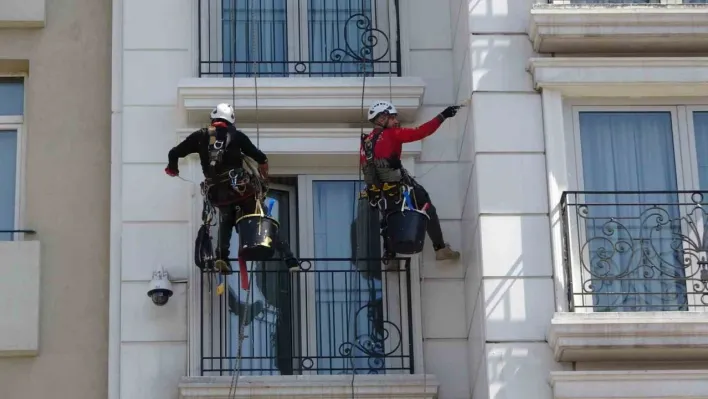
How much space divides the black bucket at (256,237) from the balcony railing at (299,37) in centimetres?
188

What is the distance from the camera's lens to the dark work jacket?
53.1ft

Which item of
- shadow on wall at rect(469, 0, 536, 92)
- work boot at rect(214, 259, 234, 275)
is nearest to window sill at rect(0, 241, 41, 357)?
work boot at rect(214, 259, 234, 275)

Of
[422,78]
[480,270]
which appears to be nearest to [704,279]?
[480,270]

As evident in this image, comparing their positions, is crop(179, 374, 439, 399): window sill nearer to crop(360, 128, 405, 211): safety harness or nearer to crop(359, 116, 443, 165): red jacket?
crop(360, 128, 405, 211): safety harness

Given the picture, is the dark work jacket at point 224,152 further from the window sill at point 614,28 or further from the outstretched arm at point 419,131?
the window sill at point 614,28

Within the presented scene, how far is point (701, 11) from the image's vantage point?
54.2ft

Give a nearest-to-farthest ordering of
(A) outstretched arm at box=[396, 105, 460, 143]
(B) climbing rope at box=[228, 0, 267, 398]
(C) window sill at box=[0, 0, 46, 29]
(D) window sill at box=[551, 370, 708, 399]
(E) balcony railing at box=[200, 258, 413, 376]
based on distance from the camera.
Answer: (D) window sill at box=[551, 370, 708, 399] < (B) climbing rope at box=[228, 0, 267, 398] < (A) outstretched arm at box=[396, 105, 460, 143] < (E) balcony railing at box=[200, 258, 413, 376] < (C) window sill at box=[0, 0, 46, 29]

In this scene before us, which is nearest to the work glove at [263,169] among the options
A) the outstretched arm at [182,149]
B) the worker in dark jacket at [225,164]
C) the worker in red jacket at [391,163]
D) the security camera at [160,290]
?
the worker in dark jacket at [225,164]

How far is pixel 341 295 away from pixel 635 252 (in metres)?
2.60

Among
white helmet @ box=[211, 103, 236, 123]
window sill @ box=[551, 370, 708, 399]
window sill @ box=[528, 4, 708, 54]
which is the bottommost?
window sill @ box=[551, 370, 708, 399]

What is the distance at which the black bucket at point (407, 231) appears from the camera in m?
16.0

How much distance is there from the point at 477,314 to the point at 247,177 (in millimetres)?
2276

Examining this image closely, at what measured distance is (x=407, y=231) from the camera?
52.5 feet

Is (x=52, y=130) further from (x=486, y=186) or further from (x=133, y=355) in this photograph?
Answer: (x=486, y=186)
